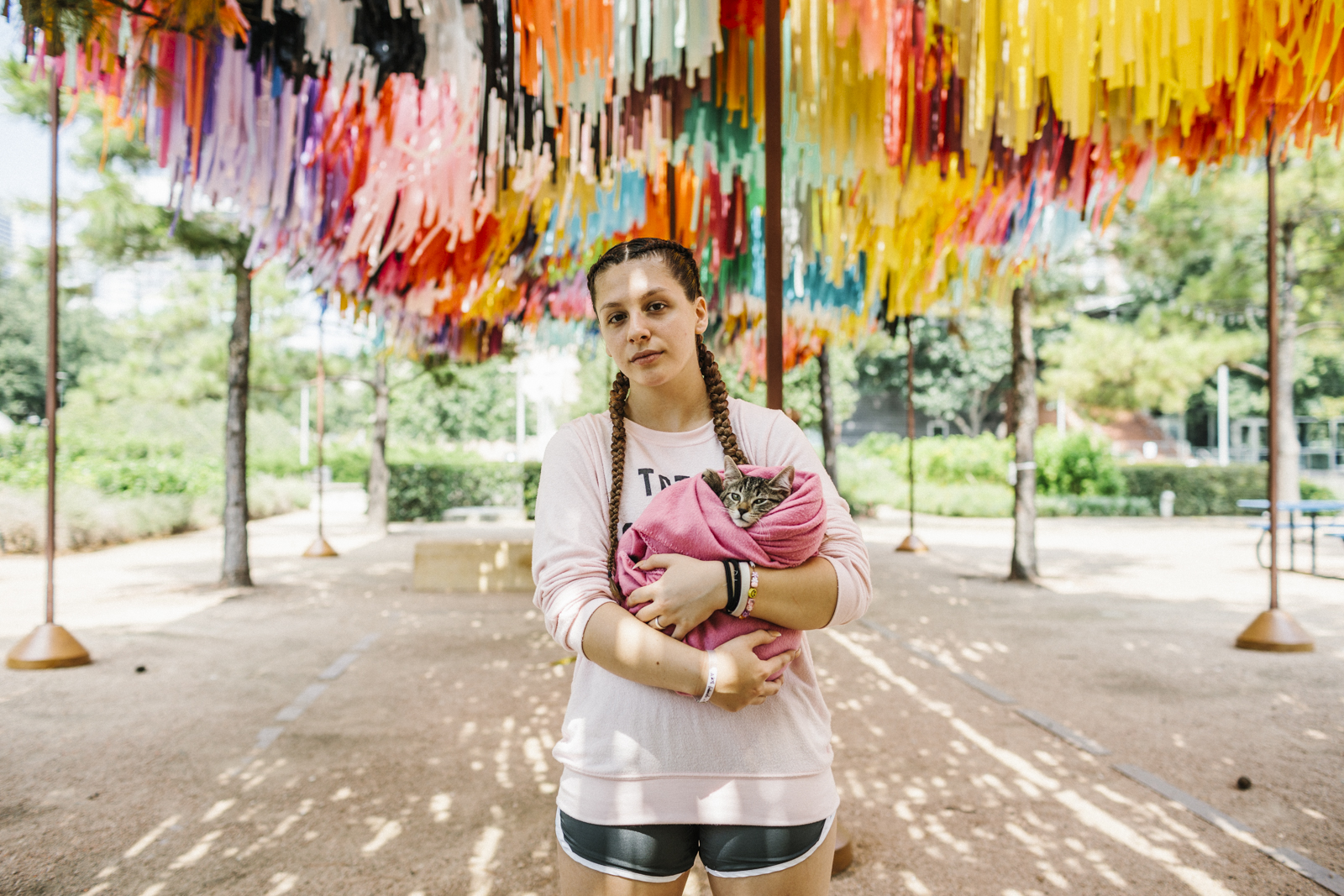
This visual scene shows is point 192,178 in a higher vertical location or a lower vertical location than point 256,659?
higher

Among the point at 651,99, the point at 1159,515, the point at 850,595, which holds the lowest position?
the point at 1159,515

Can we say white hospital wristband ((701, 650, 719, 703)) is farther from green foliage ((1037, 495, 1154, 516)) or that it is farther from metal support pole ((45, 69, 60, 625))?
green foliage ((1037, 495, 1154, 516))

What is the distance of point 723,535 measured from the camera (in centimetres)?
133

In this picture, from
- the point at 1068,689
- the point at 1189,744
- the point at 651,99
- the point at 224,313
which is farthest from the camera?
the point at 224,313

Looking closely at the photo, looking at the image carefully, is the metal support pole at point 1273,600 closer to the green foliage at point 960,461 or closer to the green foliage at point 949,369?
the green foliage at point 960,461

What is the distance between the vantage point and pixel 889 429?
42.1 meters

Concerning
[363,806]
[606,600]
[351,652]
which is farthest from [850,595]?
[351,652]

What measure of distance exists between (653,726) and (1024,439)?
9.70 meters

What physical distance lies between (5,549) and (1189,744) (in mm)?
14487

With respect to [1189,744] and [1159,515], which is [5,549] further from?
[1159,515]

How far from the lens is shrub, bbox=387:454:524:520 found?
20.5 metres

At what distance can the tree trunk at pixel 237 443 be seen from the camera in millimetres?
9336

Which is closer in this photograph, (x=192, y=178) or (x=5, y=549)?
(x=192, y=178)

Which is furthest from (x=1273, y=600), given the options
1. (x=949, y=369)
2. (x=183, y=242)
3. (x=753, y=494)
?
(x=949, y=369)
